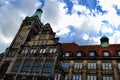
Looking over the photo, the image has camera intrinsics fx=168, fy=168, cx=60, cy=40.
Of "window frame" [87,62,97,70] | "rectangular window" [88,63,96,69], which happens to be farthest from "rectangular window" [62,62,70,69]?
"rectangular window" [88,63,96,69]


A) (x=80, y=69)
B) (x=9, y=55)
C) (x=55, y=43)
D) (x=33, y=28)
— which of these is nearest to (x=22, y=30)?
(x=33, y=28)

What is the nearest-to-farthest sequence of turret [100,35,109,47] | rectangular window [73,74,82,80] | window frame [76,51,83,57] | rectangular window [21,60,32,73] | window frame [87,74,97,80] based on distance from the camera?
window frame [87,74,97,80]
rectangular window [73,74,82,80]
rectangular window [21,60,32,73]
window frame [76,51,83,57]
turret [100,35,109,47]

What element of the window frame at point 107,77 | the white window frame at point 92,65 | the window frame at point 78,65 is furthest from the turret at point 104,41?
the window frame at point 107,77

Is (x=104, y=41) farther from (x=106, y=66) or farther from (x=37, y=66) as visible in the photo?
(x=37, y=66)

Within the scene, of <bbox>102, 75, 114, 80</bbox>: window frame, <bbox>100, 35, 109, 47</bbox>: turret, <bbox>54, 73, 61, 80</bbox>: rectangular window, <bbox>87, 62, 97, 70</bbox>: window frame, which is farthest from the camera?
<bbox>100, 35, 109, 47</bbox>: turret

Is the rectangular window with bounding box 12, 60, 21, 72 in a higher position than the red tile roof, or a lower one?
lower

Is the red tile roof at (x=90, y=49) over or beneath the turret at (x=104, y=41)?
beneath

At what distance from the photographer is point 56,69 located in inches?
1449

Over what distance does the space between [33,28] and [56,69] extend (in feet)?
56.5

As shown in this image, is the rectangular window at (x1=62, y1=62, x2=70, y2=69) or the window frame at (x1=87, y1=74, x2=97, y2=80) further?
the rectangular window at (x1=62, y1=62, x2=70, y2=69)

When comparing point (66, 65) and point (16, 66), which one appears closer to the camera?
point (66, 65)

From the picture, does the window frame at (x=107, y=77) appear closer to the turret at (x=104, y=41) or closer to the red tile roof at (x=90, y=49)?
the red tile roof at (x=90, y=49)

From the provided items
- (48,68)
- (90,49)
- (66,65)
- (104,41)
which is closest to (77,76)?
(66,65)

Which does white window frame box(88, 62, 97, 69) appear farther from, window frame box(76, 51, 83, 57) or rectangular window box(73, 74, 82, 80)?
window frame box(76, 51, 83, 57)
